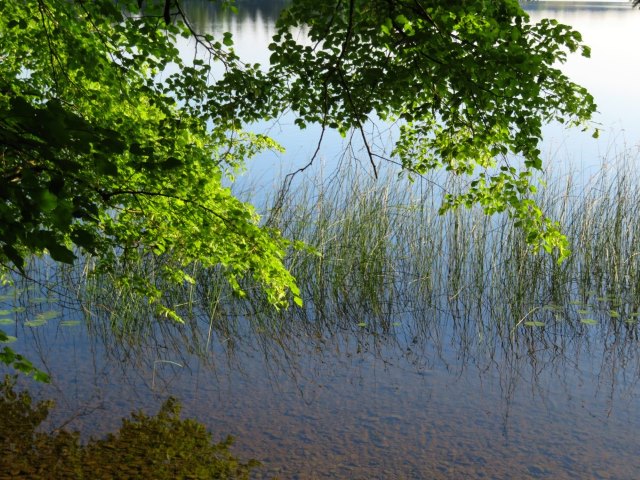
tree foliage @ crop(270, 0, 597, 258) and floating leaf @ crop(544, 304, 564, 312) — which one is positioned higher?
tree foliage @ crop(270, 0, 597, 258)

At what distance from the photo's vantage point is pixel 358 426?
13.2 ft

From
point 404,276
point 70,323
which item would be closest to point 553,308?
point 404,276

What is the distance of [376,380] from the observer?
182 inches

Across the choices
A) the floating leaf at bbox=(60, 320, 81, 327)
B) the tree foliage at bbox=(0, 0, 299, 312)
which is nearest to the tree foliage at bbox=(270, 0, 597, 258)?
the tree foliage at bbox=(0, 0, 299, 312)

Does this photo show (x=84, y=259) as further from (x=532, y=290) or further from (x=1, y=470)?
→ (x=532, y=290)

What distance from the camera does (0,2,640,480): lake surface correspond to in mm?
3783

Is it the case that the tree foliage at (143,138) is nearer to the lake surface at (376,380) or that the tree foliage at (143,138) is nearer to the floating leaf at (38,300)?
the lake surface at (376,380)

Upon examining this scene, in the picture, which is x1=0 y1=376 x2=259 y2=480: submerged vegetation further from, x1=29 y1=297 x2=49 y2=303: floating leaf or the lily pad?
the lily pad

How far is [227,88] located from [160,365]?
1585mm

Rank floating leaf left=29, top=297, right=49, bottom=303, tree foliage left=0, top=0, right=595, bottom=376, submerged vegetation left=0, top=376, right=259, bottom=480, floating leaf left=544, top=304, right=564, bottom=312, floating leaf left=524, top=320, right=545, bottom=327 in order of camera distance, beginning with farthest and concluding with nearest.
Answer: floating leaf left=544, top=304, right=564, bottom=312 < floating leaf left=29, top=297, right=49, bottom=303 < floating leaf left=524, top=320, right=545, bottom=327 < tree foliage left=0, top=0, right=595, bottom=376 < submerged vegetation left=0, top=376, right=259, bottom=480

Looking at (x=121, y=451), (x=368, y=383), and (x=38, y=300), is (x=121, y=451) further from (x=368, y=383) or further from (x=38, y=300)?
(x=38, y=300)

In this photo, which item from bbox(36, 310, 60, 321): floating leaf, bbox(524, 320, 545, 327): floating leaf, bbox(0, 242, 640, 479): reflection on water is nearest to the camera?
bbox(0, 242, 640, 479): reflection on water

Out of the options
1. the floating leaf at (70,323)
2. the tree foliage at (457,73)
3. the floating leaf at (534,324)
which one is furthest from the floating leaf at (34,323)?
the floating leaf at (534,324)

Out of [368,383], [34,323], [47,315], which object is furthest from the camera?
[47,315]
